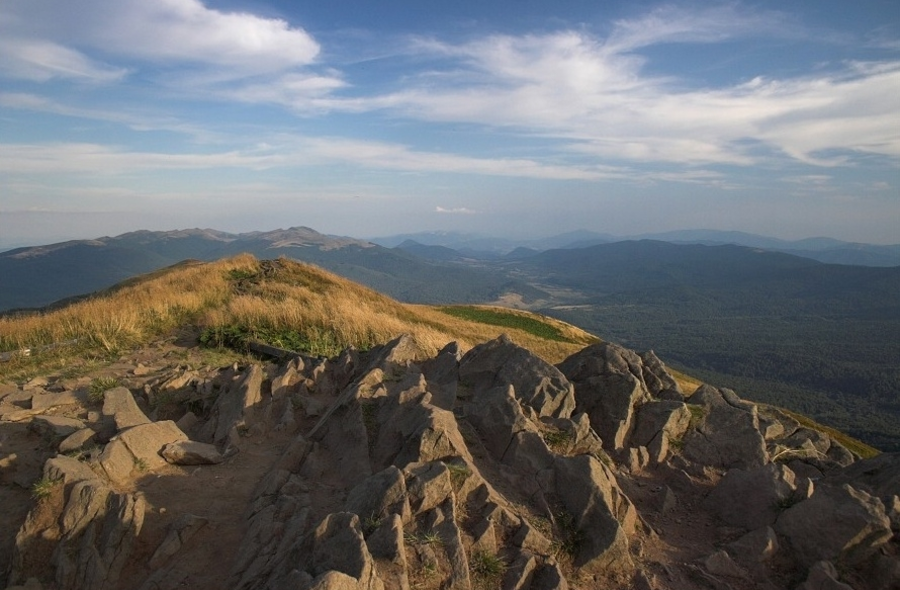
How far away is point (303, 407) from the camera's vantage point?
32.4 ft

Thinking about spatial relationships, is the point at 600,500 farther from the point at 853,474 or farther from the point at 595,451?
the point at 853,474

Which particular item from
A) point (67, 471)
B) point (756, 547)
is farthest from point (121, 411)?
point (756, 547)

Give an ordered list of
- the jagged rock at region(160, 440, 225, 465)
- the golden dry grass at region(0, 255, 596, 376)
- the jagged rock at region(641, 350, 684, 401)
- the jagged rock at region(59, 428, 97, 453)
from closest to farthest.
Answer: the jagged rock at region(59, 428, 97, 453) → the jagged rock at region(160, 440, 225, 465) → the jagged rock at region(641, 350, 684, 401) → the golden dry grass at region(0, 255, 596, 376)

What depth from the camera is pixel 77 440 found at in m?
7.90

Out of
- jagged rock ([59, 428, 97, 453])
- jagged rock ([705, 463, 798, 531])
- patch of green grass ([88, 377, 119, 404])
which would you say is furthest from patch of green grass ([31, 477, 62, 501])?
jagged rock ([705, 463, 798, 531])

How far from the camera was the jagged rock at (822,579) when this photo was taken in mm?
5410

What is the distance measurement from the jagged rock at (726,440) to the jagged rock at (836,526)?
202 centimetres

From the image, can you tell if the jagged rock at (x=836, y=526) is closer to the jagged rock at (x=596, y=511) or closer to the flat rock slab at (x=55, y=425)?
the jagged rock at (x=596, y=511)

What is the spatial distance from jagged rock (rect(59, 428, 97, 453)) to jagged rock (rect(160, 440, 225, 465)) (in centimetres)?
126

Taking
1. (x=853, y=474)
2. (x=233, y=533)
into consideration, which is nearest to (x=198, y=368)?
(x=233, y=533)

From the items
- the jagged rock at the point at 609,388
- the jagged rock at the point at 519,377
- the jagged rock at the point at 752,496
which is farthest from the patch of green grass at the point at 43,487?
the jagged rock at the point at 752,496

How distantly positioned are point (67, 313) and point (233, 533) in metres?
16.1

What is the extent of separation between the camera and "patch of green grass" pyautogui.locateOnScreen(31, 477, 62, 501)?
638 centimetres

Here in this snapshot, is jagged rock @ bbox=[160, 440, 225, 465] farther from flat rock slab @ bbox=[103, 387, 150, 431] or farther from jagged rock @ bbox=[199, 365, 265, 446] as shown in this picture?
flat rock slab @ bbox=[103, 387, 150, 431]
